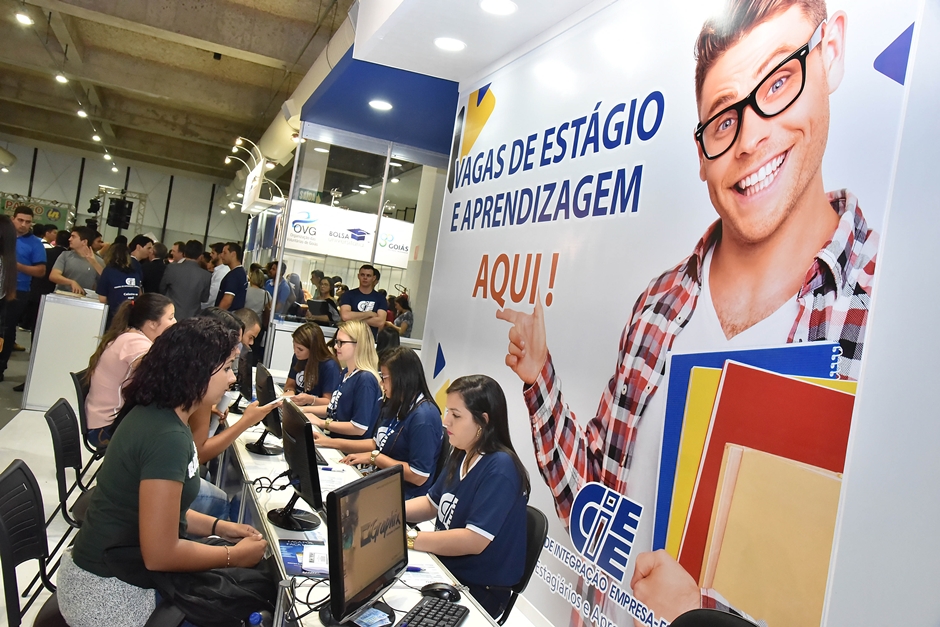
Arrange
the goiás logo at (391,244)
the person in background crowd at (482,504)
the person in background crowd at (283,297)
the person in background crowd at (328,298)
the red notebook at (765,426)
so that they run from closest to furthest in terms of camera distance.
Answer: the red notebook at (765,426) < the person in background crowd at (482,504) < the person in background crowd at (283,297) < the person in background crowd at (328,298) < the goiás logo at (391,244)

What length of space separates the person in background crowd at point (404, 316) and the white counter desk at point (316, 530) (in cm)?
387

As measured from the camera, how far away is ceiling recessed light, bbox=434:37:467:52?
4.55 m

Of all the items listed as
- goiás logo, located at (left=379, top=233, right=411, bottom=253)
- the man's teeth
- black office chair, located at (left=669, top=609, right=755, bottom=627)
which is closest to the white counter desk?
black office chair, located at (left=669, top=609, right=755, bottom=627)

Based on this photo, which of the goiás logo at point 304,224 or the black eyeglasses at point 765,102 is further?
the goiás logo at point 304,224

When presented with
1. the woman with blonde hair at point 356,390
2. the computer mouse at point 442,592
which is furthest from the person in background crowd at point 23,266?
the computer mouse at point 442,592

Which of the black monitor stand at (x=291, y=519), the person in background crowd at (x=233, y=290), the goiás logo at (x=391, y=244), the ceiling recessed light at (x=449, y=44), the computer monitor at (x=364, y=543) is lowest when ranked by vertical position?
the black monitor stand at (x=291, y=519)

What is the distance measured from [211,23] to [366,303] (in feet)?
12.7

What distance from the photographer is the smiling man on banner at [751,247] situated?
85.5 inches

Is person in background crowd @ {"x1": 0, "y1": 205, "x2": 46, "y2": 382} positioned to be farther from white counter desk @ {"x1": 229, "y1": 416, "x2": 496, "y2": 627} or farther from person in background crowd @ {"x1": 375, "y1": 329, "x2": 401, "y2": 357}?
white counter desk @ {"x1": 229, "y1": 416, "x2": 496, "y2": 627}

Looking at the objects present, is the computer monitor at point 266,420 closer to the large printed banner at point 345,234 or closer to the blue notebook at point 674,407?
the blue notebook at point 674,407

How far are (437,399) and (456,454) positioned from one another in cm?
221

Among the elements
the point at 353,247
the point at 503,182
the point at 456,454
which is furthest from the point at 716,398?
the point at 353,247

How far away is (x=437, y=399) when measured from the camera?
5.05 metres

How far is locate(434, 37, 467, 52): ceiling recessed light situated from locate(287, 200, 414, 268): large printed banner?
3.34 m
